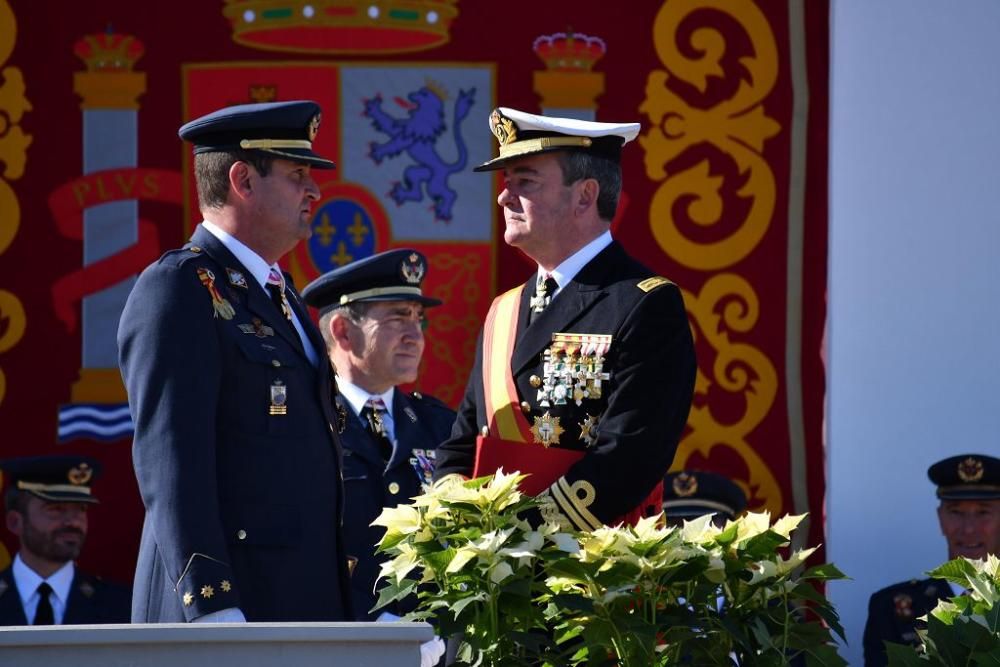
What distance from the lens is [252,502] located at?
3.85 metres

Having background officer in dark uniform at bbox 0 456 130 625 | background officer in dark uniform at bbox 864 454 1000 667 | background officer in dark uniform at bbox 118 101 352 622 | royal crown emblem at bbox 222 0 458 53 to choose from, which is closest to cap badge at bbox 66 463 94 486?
background officer in dark uniform at bbox 0 456 130 625

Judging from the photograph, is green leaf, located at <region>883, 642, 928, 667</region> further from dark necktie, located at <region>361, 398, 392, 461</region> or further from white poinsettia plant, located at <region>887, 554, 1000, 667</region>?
dark necktie, located at <region>361, 398, 392, 461</region>

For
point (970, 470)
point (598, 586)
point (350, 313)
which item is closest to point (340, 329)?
point (350, 313)

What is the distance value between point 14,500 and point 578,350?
2.87 metres

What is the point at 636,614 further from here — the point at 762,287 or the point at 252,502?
the point at 762,287

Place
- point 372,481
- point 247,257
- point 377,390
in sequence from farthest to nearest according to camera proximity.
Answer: point 377,390 → point 372,481 → point 247,257

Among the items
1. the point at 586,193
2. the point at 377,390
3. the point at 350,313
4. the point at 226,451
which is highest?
the point at 586,193

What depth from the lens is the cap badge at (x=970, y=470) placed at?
5.92 m

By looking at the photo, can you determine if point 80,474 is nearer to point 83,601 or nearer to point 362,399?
point 83,601

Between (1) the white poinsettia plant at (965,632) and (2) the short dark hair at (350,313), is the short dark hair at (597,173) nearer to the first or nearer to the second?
(1) the white poinsettia plant at (965,632)

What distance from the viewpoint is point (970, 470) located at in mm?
5922

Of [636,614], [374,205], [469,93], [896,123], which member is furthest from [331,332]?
[636,614]

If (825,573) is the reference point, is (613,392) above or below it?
above

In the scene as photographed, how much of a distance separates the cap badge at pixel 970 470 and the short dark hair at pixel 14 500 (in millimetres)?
2968
